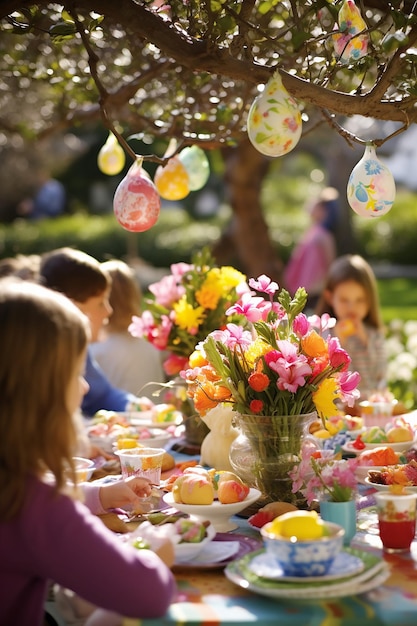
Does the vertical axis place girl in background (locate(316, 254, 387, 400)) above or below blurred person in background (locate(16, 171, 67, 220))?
below

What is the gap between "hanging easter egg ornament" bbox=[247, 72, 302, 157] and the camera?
8.09 ft

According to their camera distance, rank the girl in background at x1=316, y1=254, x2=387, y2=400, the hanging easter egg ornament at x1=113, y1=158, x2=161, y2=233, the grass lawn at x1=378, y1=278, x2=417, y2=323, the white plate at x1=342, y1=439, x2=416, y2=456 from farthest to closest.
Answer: the grass lawn at x1=378, y1=278, x2=417, y2=323
the girl in background at x1=316, y1=254, x2=387, y2=400
the white plate at x1=342, y1=439, x2=416, y2=456
the hanging easter egg ornament at x1=113, y1=158, x2=161, y2=233

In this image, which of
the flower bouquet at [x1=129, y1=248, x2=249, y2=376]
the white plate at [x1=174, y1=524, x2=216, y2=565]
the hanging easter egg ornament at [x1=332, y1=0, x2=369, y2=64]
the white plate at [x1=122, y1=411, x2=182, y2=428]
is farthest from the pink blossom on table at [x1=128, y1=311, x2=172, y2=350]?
the white plate at [x1=174, y1=524, x2=216, y2=565]

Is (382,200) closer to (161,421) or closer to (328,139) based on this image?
(161,421)

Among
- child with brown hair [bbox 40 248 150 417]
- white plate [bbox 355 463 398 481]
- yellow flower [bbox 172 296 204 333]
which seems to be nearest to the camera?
white plate [bbox 355 463 398 481]

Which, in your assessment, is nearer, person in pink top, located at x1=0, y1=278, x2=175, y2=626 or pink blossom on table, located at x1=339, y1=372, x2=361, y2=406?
person in pink top, located at x1=0, y1=278, x2=175, y2=626

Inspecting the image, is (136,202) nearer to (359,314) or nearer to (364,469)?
(364,469)

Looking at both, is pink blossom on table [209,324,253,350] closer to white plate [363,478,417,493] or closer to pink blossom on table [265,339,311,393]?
pink blossom on table [265,339,311,393]

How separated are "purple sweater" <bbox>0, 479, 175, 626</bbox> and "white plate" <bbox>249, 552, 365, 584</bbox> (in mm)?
239

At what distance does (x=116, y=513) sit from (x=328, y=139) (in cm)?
1288

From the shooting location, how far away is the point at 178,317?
3471 mm

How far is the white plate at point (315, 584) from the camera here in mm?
1850

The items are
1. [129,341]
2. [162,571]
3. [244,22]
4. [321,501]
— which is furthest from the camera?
[129,341]

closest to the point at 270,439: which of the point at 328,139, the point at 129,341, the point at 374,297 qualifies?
the point at 129,341
